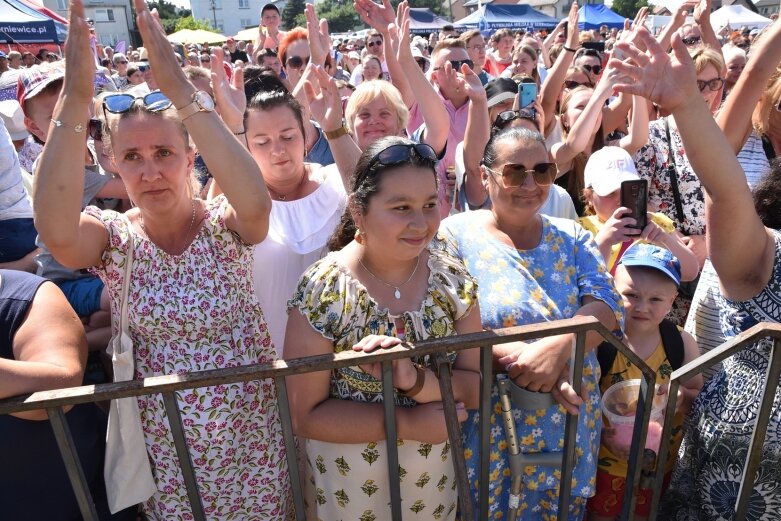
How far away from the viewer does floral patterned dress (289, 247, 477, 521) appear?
1.85 metres

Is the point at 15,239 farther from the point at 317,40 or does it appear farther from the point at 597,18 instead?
the point at 597,18

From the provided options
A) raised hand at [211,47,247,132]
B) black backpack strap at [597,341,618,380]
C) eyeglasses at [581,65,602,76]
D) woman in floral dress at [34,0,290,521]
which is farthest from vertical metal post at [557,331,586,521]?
eyeglasses at [581,65,602,76]

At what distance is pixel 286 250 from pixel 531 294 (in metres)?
1.06

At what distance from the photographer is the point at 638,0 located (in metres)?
58.8

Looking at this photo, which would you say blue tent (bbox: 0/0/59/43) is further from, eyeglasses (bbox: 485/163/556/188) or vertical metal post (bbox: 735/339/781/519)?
vertical metal post (bbox: 735/339/781/519)

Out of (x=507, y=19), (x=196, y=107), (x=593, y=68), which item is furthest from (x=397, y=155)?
(x=507, y=19)

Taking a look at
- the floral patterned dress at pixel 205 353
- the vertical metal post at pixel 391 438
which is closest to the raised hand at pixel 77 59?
the floral patterned dress at pixel 205 353

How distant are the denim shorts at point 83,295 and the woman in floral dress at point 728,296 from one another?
7.46 feet

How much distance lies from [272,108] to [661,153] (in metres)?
2.44

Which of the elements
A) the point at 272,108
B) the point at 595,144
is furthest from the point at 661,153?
the point at 272,108

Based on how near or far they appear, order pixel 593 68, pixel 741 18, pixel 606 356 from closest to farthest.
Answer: pixel 606 356 → pixel 593 68 → pixel 741 18

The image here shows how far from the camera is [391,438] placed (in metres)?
1.76

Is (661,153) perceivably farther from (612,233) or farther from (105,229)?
(105,229)

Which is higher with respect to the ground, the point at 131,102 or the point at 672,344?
the point at 131,102
